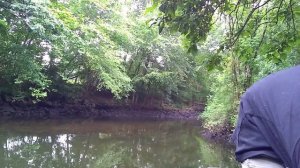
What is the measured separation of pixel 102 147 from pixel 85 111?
8346mm

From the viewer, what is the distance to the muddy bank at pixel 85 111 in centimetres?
1592

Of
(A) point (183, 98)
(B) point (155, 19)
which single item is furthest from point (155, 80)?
(B) point (155, 19)

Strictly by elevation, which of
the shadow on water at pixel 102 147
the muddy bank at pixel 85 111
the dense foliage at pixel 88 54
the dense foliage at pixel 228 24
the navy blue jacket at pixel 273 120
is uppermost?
the dense foliage at pixel 88 54

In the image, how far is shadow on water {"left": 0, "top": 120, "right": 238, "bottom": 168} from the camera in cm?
866

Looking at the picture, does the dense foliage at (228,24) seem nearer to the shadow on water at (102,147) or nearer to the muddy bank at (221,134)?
the shadow on water at (102,147)

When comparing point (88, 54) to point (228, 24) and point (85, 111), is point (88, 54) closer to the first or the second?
point (85, 111)

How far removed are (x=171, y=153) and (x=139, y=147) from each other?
1.23 m

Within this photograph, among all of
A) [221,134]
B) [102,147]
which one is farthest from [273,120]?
[221,134]

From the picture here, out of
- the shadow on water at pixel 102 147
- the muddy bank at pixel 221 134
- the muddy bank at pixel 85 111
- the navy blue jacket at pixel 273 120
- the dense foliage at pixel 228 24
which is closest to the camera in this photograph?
the navy blue jacket at pixel 273 120

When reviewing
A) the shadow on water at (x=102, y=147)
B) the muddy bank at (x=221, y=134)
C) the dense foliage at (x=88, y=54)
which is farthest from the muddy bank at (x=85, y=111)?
the muddy bank at (x=221, y=134)

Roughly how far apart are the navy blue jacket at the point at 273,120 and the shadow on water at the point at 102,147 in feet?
24.6

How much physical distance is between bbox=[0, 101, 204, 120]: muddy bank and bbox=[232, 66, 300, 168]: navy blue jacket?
15.4m

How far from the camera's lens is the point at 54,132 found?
42.0ft

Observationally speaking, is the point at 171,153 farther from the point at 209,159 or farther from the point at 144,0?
the point at 144,0
